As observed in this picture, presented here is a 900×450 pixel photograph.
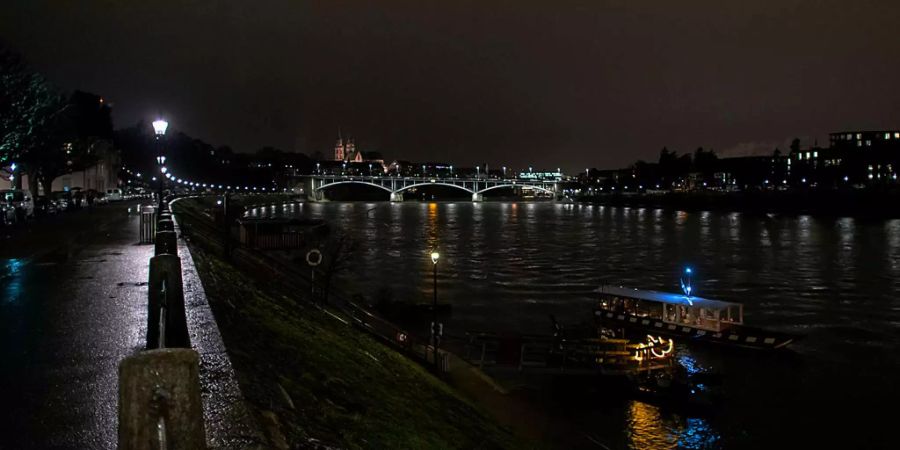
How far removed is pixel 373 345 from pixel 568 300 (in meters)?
22.9

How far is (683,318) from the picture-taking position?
95.4ft

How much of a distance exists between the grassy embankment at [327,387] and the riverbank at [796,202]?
115218 millimetres

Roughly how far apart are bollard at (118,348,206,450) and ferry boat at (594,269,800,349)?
25.9 m

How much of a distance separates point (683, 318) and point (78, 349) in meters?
25.2

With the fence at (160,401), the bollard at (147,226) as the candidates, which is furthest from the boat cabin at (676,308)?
the fence at (160,401)

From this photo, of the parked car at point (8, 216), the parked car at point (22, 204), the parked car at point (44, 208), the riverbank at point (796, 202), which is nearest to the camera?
the parked car at point (8, 216)

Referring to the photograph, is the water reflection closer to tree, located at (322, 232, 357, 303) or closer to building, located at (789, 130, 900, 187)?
tree, located at (322, 232, 357, 303)

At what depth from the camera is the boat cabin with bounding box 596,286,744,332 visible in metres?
28.4

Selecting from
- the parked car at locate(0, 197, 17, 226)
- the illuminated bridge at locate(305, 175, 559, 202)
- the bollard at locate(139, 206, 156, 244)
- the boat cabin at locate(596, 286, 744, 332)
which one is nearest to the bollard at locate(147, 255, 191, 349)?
the bollard at locate(139, 206, 156, 244)

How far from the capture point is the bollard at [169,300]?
6371 mm

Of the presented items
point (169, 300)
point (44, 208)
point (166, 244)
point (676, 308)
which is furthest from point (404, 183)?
point (169, 300)

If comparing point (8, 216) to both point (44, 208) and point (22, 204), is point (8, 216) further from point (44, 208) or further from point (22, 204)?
point (44, 208)

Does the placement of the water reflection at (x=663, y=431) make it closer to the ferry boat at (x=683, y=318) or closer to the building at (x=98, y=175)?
the ferry boat at (x=683, y=318)

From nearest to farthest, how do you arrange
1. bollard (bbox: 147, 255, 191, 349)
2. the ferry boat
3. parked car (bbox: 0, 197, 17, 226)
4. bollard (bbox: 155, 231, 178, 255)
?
1. bollard (bbox: 147, 255, 191, 349)
2. bollard (bbox: 155, 231, 178, 255)
3. the ferry boat
4. parked car (bbox: 0, 197, 17, 226)
